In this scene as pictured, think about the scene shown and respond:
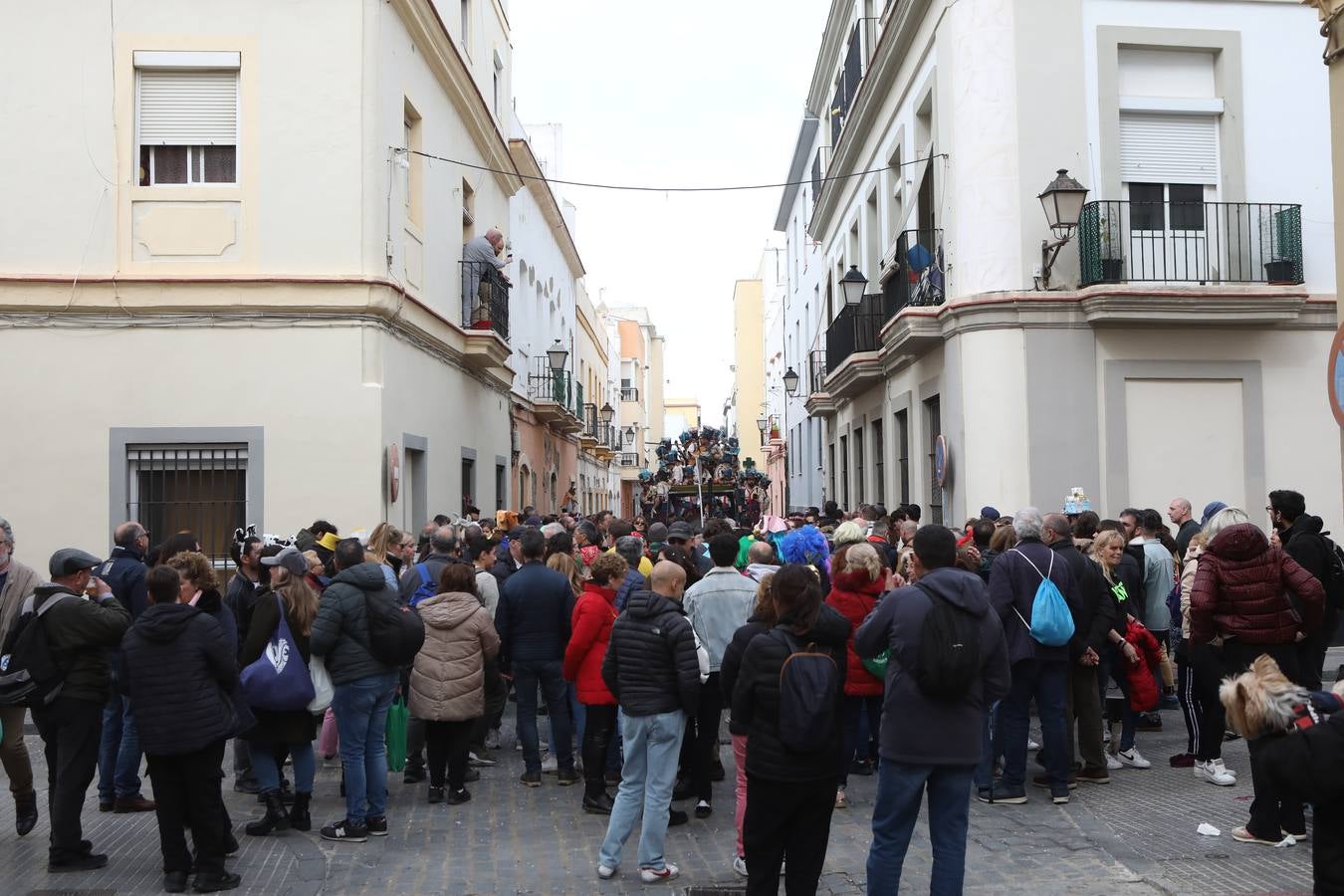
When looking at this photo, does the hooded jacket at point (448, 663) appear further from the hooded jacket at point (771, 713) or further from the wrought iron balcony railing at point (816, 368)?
the wrought iron balcony railing at point (816, 368)

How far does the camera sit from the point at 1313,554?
743 cm

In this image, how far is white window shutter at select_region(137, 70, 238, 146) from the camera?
12.3 meters

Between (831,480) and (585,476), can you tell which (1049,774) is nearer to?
(831,480)

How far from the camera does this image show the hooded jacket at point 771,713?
4832 mm

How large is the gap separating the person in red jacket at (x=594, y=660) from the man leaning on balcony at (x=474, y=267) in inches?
406

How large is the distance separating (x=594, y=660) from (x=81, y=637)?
9.76ft

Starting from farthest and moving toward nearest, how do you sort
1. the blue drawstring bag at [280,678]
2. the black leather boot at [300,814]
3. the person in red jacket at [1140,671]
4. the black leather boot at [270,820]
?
the person in red jacket at [1140,671], the black leather boot at [300,814], the black leather boot at [270,820], the blue drawstring bag at [280,678]

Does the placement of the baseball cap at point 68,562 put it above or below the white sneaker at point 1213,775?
above

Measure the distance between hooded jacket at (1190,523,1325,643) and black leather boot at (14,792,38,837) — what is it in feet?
23.7

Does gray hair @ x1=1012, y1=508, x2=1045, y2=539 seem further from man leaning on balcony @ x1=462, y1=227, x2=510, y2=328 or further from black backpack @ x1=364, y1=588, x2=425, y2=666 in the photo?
man leaning on balcony @ x1=462, y1=227, x2=510, y2=328

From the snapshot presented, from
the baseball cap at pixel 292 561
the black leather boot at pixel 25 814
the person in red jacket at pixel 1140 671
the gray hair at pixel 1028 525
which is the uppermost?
the gray hair at pixel 1028 525

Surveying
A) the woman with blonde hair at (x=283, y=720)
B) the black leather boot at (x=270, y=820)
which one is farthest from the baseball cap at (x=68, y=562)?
the black leather boot at (x=270, y=820)

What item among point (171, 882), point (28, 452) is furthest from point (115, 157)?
point (171, 882)

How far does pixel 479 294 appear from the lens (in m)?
17.4
